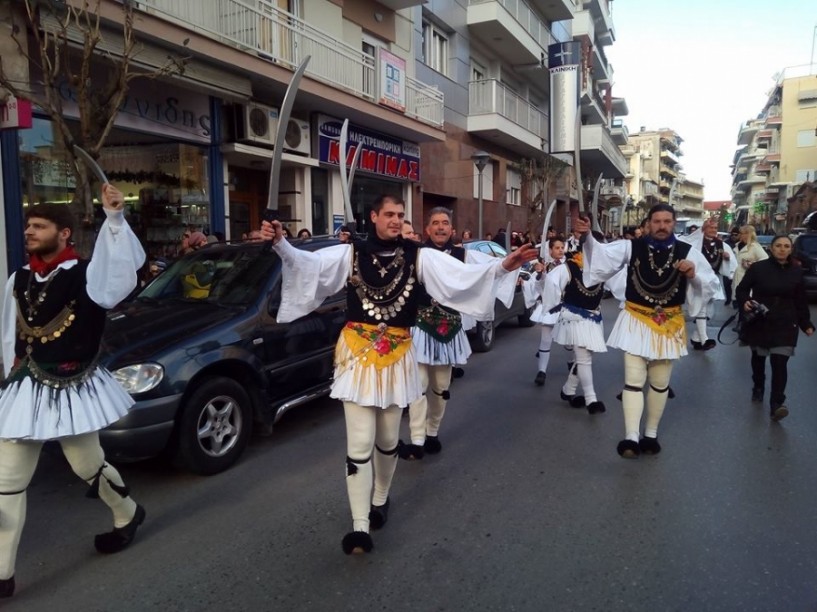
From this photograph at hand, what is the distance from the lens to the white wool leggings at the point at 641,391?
4996 millimetres

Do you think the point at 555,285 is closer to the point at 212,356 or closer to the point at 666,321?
the point at 666,321

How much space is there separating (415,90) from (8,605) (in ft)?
52.9

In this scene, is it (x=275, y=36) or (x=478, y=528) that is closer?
(x=478, y=528)

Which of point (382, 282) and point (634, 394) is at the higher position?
point (382, 282)

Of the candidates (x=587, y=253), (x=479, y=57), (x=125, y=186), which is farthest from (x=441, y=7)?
(x=587, y=253)

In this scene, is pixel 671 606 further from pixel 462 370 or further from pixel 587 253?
pixel 462 370

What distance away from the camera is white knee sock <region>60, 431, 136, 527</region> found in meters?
3.41

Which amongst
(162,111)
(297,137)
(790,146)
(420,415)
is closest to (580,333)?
(420,415)

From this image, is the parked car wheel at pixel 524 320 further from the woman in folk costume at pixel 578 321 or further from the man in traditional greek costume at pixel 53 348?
the man in traditional greek costume at pixel 53 348

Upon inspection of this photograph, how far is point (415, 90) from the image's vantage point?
17.4m

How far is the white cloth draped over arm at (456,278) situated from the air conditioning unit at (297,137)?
10706 mm

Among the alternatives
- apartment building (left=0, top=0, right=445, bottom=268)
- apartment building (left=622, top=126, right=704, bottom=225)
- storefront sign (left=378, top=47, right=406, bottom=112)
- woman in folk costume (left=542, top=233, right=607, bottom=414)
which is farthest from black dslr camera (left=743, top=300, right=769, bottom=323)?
apartment building (left=622, top=126, right=704, bottom=225)

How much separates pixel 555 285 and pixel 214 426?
3827 mm

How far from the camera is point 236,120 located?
12445 mm
